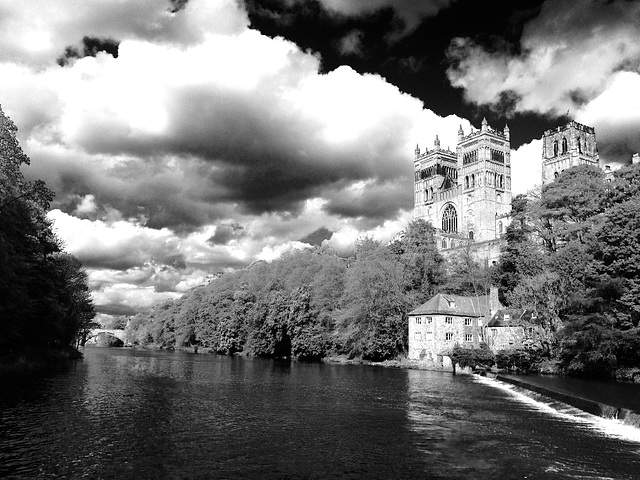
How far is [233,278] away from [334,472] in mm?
107541

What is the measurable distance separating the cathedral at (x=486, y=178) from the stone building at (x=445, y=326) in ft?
245

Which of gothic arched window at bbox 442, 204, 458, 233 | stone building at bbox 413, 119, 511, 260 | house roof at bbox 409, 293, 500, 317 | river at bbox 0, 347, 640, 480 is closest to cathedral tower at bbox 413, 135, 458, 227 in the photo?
stone building at bbox 413, 119, 511, 260

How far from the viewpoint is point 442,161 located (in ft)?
575

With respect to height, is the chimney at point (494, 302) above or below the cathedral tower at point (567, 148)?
below

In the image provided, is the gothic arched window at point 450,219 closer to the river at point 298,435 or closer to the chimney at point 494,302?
the chimney at point 494,302

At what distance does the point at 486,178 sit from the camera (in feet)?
502

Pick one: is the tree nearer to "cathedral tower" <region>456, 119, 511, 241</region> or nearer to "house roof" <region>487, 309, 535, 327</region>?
"house roof" <region>487, 309, 535, 327</region>

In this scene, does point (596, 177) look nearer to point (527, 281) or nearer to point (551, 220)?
point (551, 220)

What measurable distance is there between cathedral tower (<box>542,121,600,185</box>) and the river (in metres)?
128

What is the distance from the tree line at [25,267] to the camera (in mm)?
37969

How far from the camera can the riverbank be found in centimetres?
4444

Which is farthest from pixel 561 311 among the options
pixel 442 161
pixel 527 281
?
pixel 442 161

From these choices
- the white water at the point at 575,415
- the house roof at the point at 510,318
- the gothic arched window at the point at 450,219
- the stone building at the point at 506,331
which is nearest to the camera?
the white water at the point at 575,415

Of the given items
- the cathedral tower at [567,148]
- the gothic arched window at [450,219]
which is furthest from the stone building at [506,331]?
the cathedral tower at [567,148]
